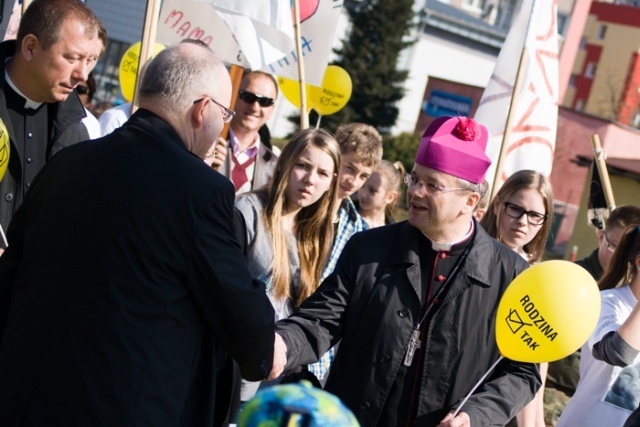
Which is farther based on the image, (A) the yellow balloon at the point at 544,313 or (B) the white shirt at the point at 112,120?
(B) the white shirt at the point at 112,120

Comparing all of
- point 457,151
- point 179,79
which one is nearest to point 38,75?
point 179,79

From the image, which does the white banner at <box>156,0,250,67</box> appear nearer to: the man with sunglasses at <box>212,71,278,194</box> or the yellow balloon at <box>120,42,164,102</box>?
the man with sunglasses at <box>212,71,278,194</box>

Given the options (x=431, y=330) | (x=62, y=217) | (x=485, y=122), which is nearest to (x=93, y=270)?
(x=62, y=217)

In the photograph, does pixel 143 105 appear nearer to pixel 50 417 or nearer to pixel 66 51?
pixel 50 417

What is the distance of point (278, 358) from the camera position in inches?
118

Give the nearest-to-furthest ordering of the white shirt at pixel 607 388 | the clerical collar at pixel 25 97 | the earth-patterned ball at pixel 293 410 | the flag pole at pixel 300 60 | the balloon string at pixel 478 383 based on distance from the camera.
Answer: the earth-patterned ball at pixel 293 410, the balloon string at pixel 478 383, the white shirt at pixel 607 388, the clerical collar at pixel 25 97, the flag pole at pixel 300 60

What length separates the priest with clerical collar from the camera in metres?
3.18

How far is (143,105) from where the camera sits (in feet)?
9.02

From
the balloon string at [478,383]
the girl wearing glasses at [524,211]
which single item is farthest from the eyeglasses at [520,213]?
the balloon string at [478,383]

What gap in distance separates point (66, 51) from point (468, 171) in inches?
73.0

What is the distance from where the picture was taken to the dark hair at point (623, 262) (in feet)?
13.5

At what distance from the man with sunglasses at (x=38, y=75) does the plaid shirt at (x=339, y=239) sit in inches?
61.6

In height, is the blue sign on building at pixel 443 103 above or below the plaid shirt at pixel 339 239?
above

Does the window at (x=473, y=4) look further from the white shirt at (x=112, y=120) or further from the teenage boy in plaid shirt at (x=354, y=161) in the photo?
the white shirt at (x=112, y=120)
